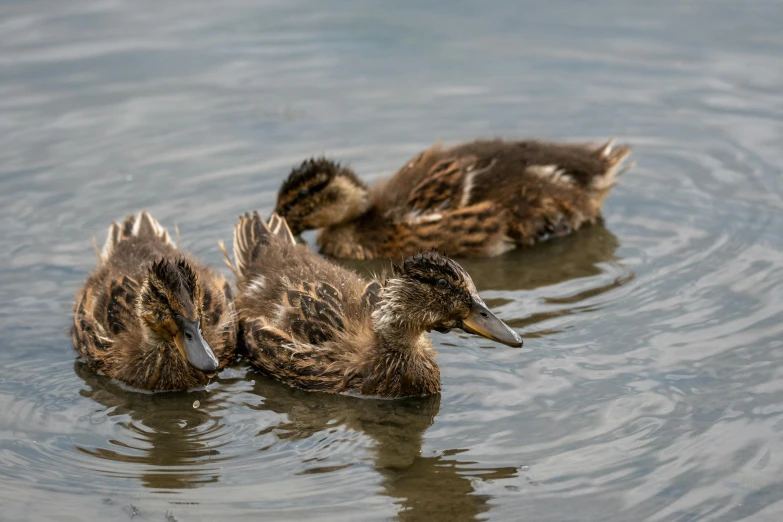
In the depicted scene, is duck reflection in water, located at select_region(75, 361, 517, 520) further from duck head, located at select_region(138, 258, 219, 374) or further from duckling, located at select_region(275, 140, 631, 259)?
duckling, located at select_region(275, 140, 631, 259)

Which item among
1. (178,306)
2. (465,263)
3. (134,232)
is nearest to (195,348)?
(178,306)

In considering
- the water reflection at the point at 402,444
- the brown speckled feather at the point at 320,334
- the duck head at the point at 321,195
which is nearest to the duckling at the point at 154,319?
the brown speckled feather at the point at 320,334

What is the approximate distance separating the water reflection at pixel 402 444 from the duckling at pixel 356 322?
12cm

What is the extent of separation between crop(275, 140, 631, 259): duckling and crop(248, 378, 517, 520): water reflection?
223cm

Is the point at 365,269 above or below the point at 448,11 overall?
below

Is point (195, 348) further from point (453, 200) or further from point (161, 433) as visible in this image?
point (453, 200)

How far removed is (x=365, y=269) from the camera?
9711 mm

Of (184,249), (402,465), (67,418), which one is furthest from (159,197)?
(402,465)

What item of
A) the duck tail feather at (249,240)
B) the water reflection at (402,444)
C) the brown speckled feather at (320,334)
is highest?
the duck tail feather at (249,240)

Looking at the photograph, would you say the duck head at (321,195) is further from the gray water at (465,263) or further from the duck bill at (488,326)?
the duck bill at (488,326)

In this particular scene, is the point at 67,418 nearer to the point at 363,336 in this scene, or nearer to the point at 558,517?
the point at 363,336

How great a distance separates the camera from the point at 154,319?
7500mm

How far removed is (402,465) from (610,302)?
8.34 feet

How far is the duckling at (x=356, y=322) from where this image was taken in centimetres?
733
